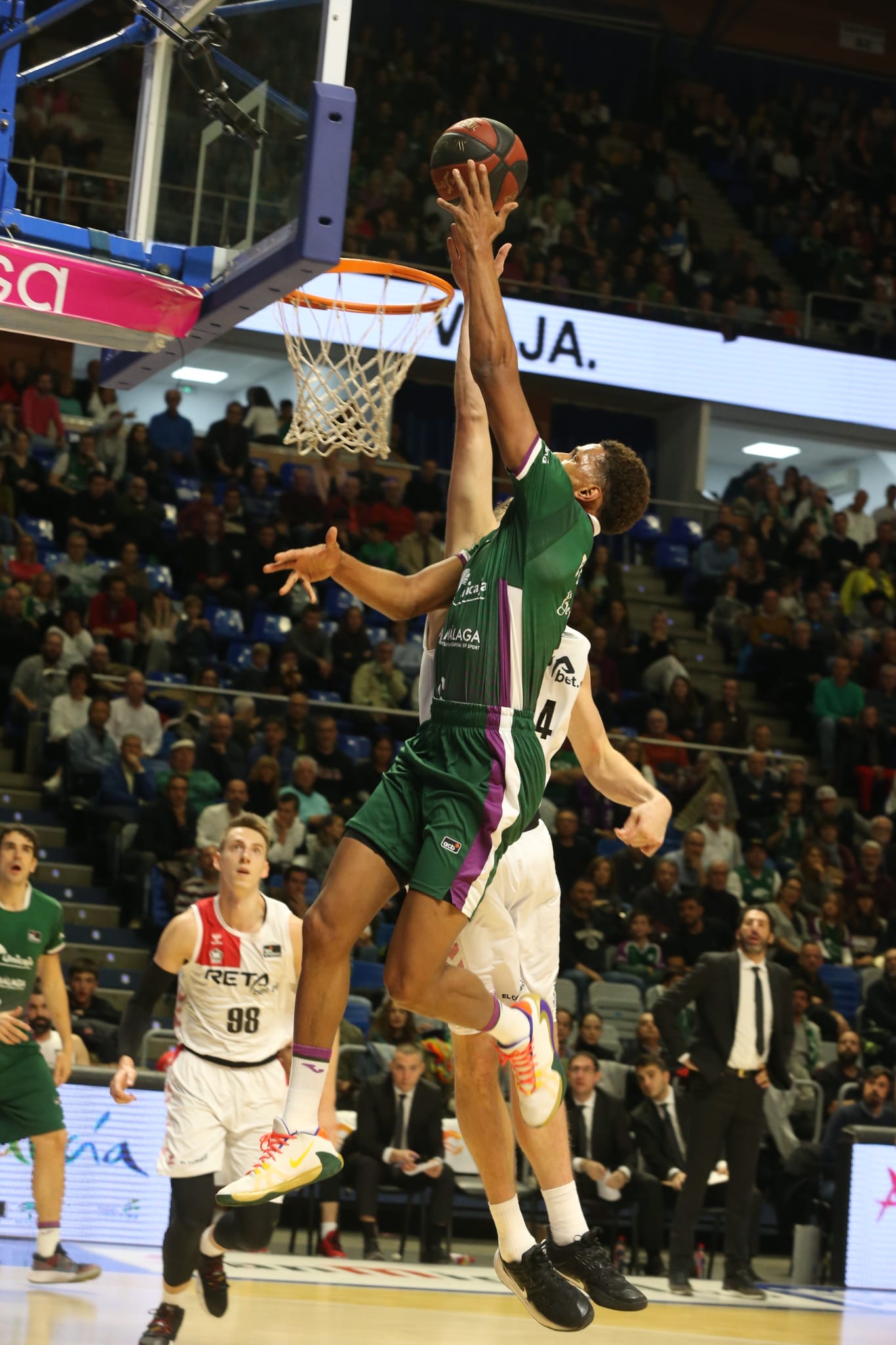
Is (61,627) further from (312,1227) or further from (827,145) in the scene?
(827,145)

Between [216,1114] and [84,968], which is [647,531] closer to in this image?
[84,968]

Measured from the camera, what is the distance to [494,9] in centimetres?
2411

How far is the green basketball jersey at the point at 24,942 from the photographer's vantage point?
8.70m

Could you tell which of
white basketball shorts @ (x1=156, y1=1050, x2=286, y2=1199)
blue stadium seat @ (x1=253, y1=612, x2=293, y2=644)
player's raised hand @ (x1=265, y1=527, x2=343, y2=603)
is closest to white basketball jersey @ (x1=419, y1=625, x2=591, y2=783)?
player's raised hand @ (x1=265, y1=527, x2=343, y2=603)

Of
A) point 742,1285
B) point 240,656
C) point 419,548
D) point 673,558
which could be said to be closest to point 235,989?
point 742,1285

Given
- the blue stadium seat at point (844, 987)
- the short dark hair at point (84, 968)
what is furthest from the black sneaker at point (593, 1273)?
the blue stadium seat at point (844, 987)

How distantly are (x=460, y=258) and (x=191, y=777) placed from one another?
911 centimetres

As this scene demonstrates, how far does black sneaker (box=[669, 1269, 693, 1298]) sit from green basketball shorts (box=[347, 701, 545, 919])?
6.25 meters

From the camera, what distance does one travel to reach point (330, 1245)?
10.8 metres

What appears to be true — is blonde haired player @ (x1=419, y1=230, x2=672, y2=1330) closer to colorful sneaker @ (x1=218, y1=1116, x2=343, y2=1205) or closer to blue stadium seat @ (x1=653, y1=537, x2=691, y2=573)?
colorful sneaker @ (x1=218, y1=1116, x2=343, y2=1205)

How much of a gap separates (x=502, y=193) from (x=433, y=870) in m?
2.01

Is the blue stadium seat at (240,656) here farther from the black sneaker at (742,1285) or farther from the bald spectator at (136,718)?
the black sneaker at (742,1285)

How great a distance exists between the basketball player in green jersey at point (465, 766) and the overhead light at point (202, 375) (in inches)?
650

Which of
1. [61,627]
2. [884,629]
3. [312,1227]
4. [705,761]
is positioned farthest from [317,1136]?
[884,629]
